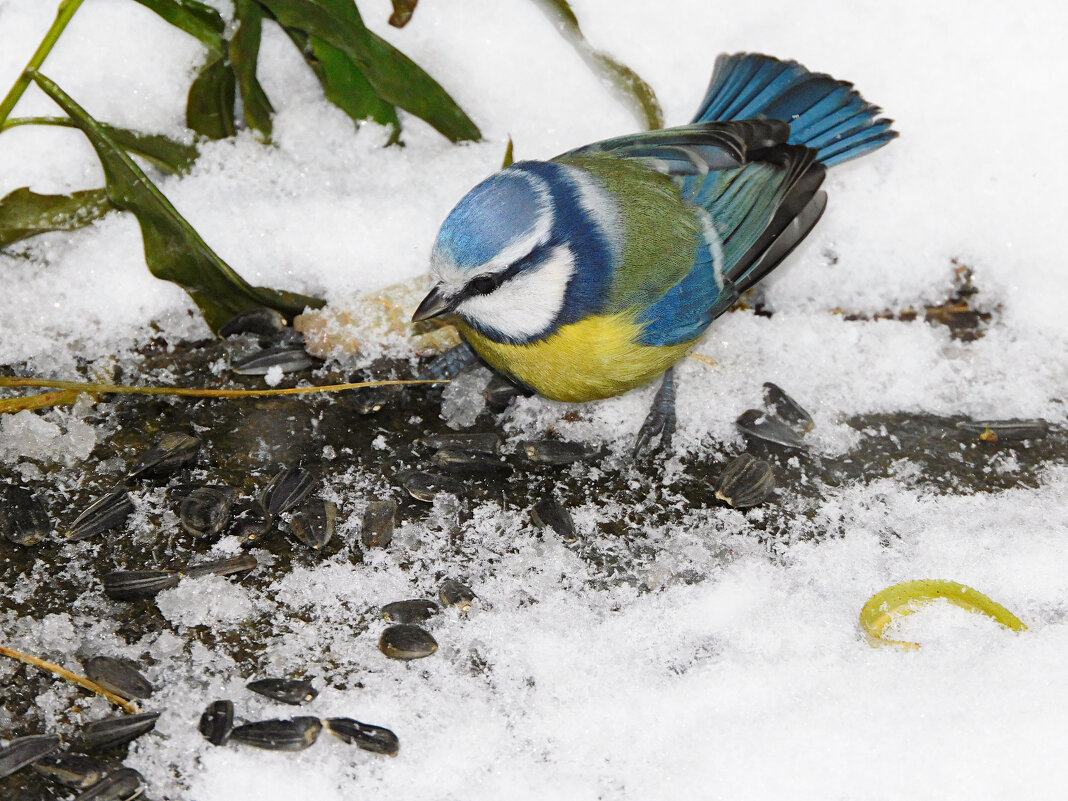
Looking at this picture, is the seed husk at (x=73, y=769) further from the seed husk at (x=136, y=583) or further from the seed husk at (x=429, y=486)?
the seed husk at (x=429, y=486)

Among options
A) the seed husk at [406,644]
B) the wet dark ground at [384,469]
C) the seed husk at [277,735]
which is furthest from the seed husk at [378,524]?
the seed husk at [277,735]

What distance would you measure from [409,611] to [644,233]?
1177 millimetres

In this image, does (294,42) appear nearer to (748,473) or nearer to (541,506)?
(541,506)

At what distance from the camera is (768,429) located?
295cm

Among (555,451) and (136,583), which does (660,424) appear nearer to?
(555,451)

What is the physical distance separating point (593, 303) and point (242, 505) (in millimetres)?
1053

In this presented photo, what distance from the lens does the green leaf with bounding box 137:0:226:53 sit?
9.86 feet

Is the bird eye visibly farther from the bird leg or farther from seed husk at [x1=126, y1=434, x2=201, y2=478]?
seed husk at [x1=126, y1=434, x2=201, y2=478]

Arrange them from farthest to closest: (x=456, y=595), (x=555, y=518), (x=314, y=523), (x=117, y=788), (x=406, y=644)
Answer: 1. (x=555, y=518)
2. (x=314, y=523)
3. (x=456, y=595)
4. (x=406, y=644)
5. (x=117, y=788)

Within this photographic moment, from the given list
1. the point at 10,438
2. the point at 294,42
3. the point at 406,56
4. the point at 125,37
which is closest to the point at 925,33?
the point at 406,56

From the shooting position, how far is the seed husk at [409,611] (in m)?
2.41

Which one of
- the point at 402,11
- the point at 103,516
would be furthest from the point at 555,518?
the point at 402,11

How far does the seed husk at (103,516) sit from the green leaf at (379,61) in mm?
→ 1535

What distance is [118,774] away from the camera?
2.03 metres
